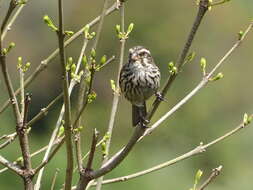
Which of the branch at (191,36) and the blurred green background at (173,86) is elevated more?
the blurred green background at (173,86)

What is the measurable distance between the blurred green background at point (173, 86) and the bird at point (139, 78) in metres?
15.4

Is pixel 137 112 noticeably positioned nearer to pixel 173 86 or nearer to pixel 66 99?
pixel 66 99

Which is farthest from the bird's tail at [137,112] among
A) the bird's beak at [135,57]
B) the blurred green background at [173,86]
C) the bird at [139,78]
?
the blurred green background at [173,86]

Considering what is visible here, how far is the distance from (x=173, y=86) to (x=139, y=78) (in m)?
19.8

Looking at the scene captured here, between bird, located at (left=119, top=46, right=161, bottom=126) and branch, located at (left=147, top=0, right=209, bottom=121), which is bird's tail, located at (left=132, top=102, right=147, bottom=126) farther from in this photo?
branch, located at (left=147, top=0, right=209, bottom=121)

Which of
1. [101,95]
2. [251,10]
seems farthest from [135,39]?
[251,10]

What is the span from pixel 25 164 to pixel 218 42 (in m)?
22.5

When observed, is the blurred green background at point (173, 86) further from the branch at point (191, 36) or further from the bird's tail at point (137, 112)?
the branch at point (191, 36)

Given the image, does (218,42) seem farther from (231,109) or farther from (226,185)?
(226,185)

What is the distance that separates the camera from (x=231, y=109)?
86.9ft

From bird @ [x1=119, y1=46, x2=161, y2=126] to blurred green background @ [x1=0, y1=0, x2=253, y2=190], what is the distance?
50.6ft

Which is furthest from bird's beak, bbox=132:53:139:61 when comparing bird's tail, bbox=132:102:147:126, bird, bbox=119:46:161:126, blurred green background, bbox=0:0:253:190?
blurred green background, bbox=0:0:253:190

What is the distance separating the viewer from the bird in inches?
224

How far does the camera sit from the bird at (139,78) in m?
5.68
